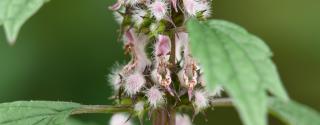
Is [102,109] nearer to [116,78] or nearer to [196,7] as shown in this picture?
[116,78]

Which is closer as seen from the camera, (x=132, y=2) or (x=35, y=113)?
(x=132, y=2)

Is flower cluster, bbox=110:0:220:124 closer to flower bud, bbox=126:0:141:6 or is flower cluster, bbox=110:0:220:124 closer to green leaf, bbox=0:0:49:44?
flower bud, bbox=126:0:141:6

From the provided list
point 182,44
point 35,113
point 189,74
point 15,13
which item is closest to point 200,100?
point 189,74

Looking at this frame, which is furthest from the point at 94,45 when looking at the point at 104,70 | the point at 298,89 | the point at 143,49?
the point at 143,49

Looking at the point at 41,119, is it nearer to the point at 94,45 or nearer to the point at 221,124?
the point at 94,45

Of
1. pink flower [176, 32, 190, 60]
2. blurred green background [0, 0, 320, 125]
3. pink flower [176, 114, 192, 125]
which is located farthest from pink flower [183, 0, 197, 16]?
blurred green background [0, 0, 320, 125]
